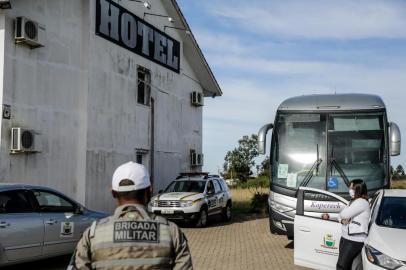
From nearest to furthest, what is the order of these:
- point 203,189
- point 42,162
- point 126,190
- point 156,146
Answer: point 126,190, point 42,162, point 203,189, point 156,146

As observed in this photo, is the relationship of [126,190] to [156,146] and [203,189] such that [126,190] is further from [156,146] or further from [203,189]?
[156,146]

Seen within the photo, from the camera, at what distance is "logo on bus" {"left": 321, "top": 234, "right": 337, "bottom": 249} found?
27.3ft

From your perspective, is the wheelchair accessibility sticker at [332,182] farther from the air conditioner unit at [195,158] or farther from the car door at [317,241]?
the air conditioner unit at [195,158]

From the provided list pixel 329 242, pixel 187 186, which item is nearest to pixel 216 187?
pixel 187 186

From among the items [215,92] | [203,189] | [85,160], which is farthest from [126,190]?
Result: [215,92]

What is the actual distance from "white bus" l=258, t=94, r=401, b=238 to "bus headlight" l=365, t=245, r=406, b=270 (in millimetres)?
4702

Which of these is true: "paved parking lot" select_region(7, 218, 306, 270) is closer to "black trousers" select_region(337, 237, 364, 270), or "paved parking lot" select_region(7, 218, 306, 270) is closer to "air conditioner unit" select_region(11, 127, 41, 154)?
"black trousers" select_region(337, 237, 364, 270)

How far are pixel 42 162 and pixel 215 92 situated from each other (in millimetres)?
14242

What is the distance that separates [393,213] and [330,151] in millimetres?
4248

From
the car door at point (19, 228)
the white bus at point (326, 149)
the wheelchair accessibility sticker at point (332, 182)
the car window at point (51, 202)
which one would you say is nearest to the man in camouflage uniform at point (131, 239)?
the car door at point (19, 228)

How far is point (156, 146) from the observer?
21969 mm

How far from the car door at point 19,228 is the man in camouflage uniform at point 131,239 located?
19.5 feet

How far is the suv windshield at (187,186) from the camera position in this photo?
1850 cm

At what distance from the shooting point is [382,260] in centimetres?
652
